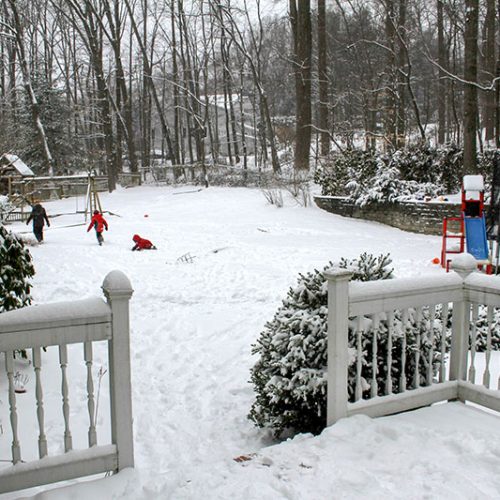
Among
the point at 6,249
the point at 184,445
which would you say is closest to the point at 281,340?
the point at 184,445

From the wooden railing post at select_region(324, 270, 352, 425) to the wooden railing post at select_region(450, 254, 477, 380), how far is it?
109cm

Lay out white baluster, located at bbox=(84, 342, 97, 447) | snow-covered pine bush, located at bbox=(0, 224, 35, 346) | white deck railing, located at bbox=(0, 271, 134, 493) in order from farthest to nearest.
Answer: snow-covered pine bush, located at bbox=(0, 224, 35, 346), white baluster, located at bbox=(84, 342, 97, 447), white deck railing, located at bbox=(0, 271, 134, 493)

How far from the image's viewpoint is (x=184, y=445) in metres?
5.09

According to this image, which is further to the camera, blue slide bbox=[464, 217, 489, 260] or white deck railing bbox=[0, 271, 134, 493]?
blue slide bbox=[464, 217, 489, 260]

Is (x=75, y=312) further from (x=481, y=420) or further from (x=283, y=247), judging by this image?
(x=283, y=247)

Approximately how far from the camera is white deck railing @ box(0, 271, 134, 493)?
10.7 feet

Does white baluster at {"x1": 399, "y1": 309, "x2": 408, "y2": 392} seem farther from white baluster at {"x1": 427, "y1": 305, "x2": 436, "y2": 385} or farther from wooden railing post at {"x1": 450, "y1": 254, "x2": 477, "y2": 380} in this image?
wooden railing post at {"x1": 450, "y1": 254, "x2": 477, "y2": 380}

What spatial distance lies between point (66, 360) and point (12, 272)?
2.97 meters

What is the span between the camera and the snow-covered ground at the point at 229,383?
10.8 feet

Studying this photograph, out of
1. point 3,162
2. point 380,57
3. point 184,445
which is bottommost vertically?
point 184,445

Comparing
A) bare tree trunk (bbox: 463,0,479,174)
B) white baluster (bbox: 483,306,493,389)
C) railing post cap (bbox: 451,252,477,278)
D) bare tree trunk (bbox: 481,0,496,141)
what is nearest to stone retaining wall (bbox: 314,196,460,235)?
bare tree trunk (bbox: 463,0,479,174)

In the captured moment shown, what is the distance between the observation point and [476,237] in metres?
11.3

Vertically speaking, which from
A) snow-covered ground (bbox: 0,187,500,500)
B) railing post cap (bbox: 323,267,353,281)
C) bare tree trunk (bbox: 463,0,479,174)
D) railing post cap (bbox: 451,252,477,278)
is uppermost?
bare tree trunk (bbox: 463,0,479,174)

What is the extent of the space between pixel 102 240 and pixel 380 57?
2323cm
